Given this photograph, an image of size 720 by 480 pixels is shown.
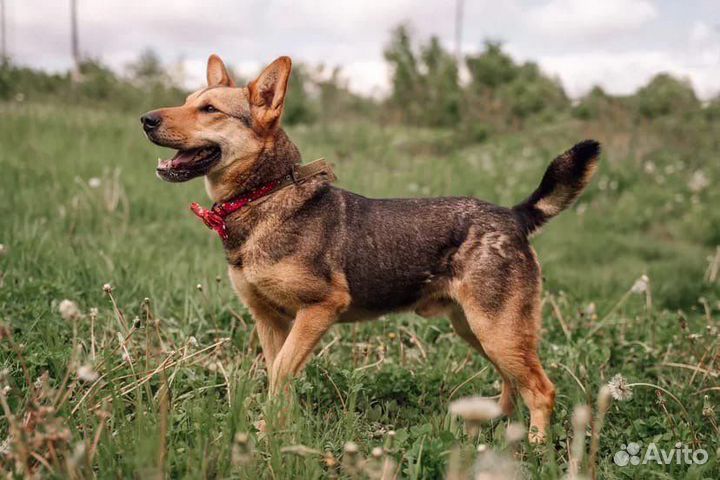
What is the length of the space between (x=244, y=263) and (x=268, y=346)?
22.9 inches

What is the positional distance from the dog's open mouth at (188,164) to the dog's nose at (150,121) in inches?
8.1

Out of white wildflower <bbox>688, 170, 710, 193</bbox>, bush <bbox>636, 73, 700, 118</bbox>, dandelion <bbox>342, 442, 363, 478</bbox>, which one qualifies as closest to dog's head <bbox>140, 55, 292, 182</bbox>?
dandelion <bbox>342, 442, 363, 478</bbox>

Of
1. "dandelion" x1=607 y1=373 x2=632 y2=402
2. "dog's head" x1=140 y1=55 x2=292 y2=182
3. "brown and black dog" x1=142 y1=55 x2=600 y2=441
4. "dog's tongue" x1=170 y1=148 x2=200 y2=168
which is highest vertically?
"dog's head" x1=140 y1=55 x2=292 y2=182

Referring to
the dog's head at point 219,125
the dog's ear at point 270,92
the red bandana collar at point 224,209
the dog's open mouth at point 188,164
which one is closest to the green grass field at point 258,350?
the red bandana collar at point 224,209

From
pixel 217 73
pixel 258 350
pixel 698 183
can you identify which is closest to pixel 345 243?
pixel 258 350

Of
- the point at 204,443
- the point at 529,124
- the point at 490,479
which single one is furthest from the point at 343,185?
the point at 529,124

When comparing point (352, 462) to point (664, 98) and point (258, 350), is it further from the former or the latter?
point (664, 98)

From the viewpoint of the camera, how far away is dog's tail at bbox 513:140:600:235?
3.69 m

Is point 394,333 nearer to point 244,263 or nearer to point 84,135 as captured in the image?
point 244,263

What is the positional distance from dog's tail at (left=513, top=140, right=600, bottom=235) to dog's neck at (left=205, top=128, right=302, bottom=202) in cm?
146

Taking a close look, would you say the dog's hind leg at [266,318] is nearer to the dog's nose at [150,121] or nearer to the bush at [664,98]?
the dog's nose at [150,121]

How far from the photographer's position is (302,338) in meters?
3.39

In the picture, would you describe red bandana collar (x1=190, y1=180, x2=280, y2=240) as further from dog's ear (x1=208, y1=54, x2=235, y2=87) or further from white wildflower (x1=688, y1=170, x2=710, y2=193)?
white wildflower (x1=688, y1=170, x2=710, y2=193)

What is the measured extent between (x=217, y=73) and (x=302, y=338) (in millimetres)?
1997
